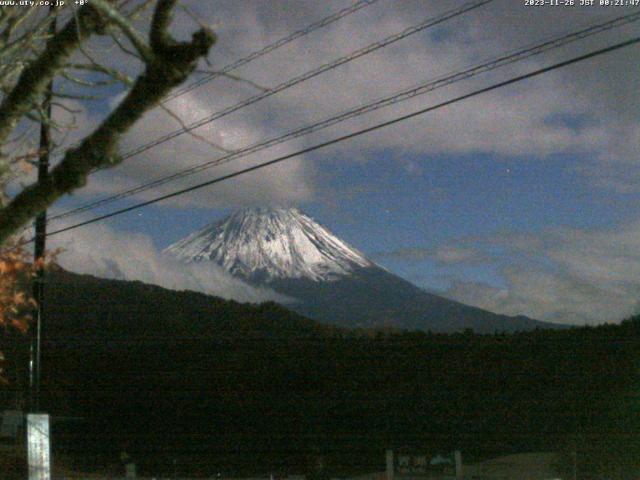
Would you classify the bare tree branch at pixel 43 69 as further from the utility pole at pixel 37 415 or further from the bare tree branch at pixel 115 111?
the utility pole at pixel 37 415

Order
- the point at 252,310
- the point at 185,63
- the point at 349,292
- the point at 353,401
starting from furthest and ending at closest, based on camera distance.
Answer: the point at 349,292, the point at 252,310, the point at 353,401, the point at 185,63

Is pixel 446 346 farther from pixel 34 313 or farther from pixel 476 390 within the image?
pixel 34 313

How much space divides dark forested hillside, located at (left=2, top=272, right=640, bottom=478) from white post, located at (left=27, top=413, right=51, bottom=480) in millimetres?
5780

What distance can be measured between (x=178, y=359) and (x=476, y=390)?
6.96 m

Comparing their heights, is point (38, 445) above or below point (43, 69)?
below

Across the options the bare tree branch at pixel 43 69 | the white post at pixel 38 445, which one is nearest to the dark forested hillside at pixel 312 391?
the white post at pixel 38 445

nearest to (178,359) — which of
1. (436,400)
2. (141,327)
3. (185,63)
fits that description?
(141,327)

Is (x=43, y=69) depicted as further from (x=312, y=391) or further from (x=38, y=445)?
(x=312, y=391)

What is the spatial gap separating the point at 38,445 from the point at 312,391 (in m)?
7.00

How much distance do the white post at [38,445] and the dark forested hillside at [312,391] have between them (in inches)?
228

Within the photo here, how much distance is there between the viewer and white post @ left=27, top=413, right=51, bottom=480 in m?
13.2

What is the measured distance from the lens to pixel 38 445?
43.9ft

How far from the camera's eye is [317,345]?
18984 millimetres

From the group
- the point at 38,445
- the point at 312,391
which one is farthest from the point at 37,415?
the point at 312,391
